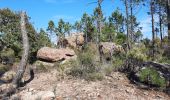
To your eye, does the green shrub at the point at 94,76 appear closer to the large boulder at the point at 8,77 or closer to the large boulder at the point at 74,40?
the large boulder at the point at 8,77

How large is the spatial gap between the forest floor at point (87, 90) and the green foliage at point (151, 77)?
1.38 feet

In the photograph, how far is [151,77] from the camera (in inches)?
497

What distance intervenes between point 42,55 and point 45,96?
921 cm

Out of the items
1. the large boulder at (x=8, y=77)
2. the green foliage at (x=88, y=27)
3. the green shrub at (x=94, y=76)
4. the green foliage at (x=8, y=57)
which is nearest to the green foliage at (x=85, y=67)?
the green shrub at (x=94, y=76)

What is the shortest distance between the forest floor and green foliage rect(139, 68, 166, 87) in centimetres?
42

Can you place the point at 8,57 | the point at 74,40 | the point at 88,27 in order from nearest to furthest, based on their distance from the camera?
the point at 8,57, the point at 74,40, the point at 88,27

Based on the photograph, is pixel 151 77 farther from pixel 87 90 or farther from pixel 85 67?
pixel 85 67

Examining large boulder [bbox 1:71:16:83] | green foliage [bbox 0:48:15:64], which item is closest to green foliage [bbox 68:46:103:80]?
large boulder [bbox 1:71:16:83]

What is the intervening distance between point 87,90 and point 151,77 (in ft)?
9.22

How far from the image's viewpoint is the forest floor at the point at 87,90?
11.6 m

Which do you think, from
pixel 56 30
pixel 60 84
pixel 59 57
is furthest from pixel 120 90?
pixel 56 30

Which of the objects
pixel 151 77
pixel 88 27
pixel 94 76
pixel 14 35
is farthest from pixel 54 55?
pixel 88 27

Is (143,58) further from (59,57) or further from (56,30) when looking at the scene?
(56,30)

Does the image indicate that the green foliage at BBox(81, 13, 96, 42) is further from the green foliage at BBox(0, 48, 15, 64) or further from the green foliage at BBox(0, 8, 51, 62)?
the green foliage at BBox(0, 48, 15, 64)
